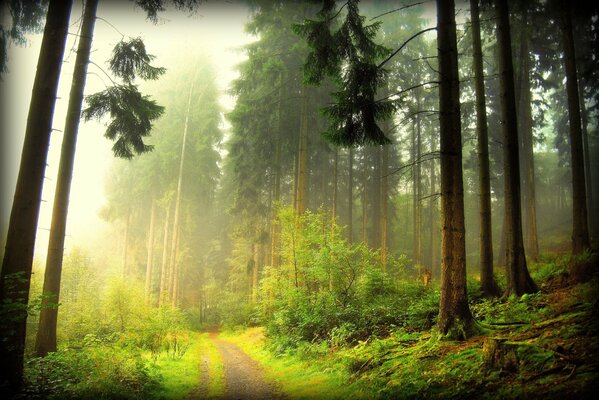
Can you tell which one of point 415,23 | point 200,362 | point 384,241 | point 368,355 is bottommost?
point 200,362

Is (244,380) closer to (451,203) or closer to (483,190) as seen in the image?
(451,203)

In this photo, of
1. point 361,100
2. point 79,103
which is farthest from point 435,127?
point 79,103

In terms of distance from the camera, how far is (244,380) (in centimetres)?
911

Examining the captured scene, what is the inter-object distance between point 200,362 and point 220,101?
75.3 ft

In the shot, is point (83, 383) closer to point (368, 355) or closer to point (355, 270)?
point (368, 355)

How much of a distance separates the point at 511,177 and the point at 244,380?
29.9 ft

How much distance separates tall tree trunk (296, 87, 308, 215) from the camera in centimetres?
1590

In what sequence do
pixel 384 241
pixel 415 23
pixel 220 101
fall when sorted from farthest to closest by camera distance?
pixel 220 101 < pixel 415 23 < pixel 384 241

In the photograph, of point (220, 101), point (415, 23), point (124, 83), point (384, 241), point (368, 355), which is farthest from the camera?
point (220, 101)

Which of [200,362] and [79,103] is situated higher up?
[79,103]

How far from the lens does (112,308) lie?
14555mm

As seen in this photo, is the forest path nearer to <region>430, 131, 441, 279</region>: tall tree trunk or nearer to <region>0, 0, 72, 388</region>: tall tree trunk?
<region>0, 0, 72, 388</region>: tall tree trunk

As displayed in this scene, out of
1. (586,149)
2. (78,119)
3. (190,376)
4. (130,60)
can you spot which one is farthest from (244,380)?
(586,149)

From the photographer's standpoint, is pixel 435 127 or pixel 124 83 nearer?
pixel 124 83
